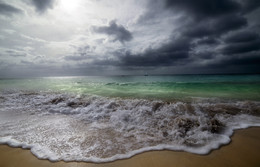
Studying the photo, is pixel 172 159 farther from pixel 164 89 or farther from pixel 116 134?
pixel 164 89

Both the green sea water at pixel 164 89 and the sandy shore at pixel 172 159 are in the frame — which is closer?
the sandy shore at pixel 172 159

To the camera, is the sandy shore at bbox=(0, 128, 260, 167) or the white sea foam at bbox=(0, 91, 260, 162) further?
the white sea foam at bbox=(0, 91, 260, 162)

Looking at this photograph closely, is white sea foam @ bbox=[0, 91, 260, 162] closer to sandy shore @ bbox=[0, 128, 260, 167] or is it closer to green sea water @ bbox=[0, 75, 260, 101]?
sandy shore @ bbox=[0, 128, 260, 167]

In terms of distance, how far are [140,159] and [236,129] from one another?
11.2ft

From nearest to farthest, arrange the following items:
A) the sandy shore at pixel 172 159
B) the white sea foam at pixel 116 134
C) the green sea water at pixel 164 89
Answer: the sandy shore at pixel 172 159 → the white sea foam at pixel 116 134 → the green sea water at pixel 164 89

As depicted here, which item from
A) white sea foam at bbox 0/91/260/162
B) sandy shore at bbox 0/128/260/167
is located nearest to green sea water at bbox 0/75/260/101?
white sea foam at bbox 0/91/260/162

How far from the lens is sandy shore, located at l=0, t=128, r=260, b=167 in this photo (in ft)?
7.41

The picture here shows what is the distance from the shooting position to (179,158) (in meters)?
2.41

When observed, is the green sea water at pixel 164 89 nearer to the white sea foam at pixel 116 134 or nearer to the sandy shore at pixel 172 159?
the white sea foam at pixel 116 134

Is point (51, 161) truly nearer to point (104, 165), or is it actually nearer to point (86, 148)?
point (86, 148)

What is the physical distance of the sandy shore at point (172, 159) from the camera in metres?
2.26

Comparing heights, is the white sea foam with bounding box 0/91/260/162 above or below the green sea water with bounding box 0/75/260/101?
below

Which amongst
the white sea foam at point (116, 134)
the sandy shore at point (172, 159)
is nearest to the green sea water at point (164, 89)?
the white sea foam at point (116, 134)

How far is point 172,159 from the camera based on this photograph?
94.2 inches
